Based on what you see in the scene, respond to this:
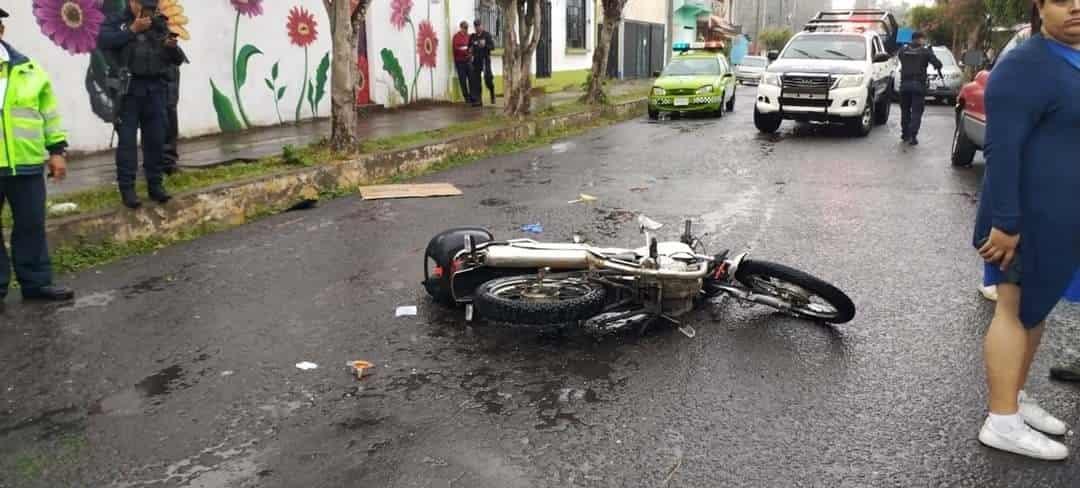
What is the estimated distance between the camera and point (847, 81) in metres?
14.8

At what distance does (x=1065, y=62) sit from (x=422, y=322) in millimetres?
3470

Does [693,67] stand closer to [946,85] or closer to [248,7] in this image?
[946,85]

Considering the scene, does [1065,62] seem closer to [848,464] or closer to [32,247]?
[848,464]

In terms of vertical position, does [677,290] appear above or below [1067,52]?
below

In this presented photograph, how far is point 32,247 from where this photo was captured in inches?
222

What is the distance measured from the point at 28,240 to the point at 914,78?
39.6ft

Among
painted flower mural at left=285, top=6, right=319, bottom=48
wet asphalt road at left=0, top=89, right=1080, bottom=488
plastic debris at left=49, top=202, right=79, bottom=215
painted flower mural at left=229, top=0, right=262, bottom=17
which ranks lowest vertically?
Result: wet asphalt road at left=0, top=89, right=1080, bottom=488

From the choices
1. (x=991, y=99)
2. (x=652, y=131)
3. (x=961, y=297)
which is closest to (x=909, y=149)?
(x=652, y=131)

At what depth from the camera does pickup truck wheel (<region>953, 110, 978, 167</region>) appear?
11120mm

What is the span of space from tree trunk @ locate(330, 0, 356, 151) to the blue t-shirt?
866cm

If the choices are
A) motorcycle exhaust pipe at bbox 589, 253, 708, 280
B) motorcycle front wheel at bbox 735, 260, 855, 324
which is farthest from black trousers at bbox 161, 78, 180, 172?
motorcycle front wheel at bbox 735, 260, 855, 324

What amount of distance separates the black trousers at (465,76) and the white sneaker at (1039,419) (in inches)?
638

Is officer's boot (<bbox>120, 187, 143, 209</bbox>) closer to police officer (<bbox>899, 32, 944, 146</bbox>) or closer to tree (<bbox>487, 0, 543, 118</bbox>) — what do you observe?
tree (<bbox>487, 0, 543, 118</bbox>)

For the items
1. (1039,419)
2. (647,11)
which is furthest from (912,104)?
(647,11)
